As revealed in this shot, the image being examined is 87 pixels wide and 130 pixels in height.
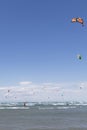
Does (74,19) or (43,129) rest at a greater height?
(74,19)

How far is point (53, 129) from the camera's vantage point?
3891 centimetres

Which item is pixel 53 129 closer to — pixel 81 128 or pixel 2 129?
pixel 81 128

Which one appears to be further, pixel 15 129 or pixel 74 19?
pixel 15 129

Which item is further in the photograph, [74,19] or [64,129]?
[64,129]

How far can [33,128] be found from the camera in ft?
133

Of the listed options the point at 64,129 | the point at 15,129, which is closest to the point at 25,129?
the point at 15,129

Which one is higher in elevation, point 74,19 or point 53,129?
point 74,19

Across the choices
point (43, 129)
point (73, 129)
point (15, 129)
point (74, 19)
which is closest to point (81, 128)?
point (73, 129)

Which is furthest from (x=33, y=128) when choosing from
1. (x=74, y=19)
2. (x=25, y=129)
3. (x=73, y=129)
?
(x=74, y=19)

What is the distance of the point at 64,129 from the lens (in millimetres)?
38844

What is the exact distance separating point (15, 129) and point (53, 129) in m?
4.33

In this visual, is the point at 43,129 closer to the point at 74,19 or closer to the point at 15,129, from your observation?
the point at 15,129

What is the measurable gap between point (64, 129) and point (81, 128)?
2240mm

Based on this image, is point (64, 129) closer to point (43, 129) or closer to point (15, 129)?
point (43, 129)
